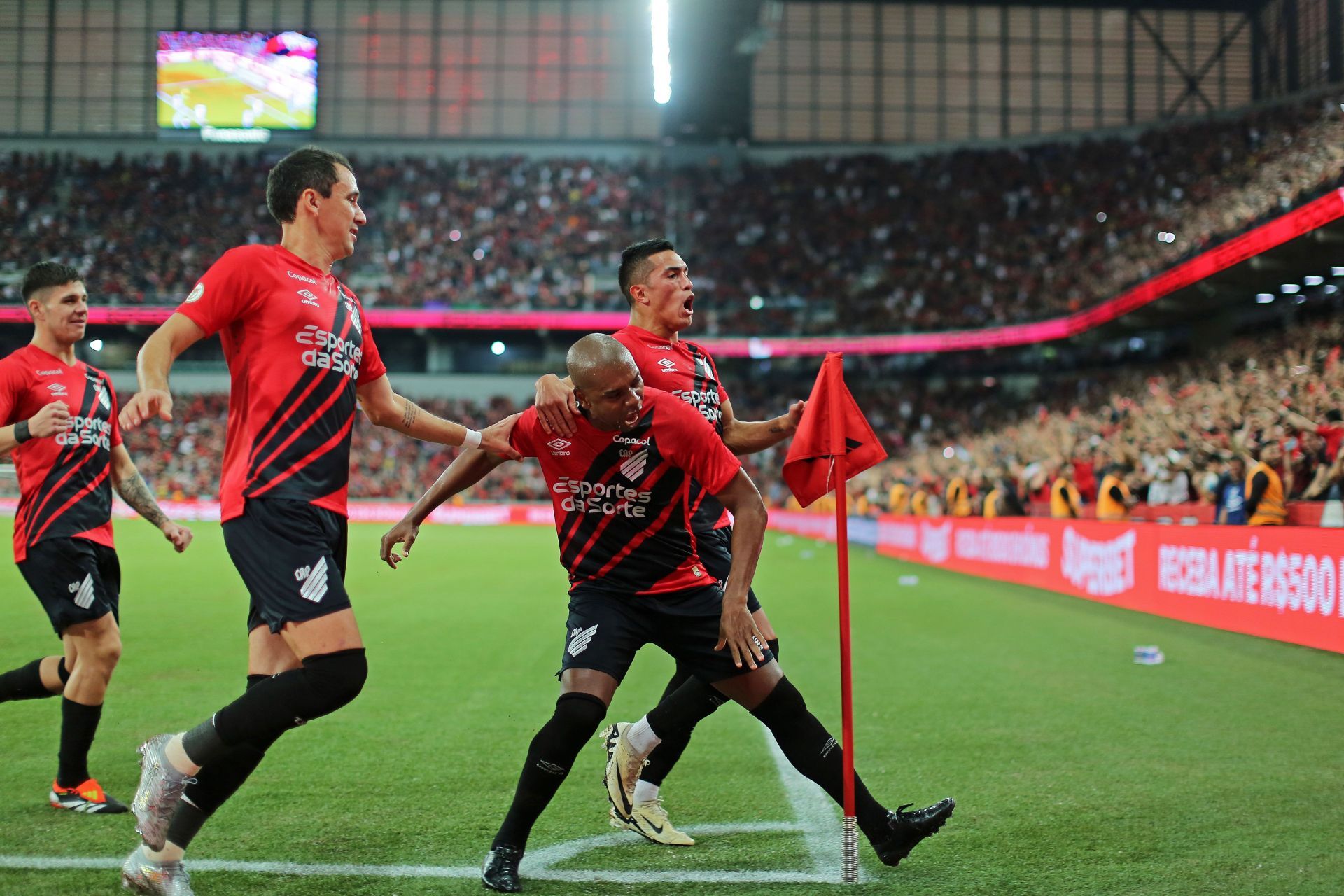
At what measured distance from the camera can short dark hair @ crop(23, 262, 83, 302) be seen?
5059 millimetres

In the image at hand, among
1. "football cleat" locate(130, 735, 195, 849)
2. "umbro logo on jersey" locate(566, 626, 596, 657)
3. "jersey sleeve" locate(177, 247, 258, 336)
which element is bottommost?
"football cleat" locate(130, 735, 195, 849)

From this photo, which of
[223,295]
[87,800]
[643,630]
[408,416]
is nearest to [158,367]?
[223,295]

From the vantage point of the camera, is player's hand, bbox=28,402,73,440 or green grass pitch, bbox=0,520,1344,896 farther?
player's hand, bbox=28,402,73,440

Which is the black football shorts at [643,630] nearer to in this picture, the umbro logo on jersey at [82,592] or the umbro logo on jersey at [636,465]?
the umbro logo on jersey at [636,465]

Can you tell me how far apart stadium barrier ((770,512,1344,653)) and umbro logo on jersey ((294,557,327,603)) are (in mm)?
8528

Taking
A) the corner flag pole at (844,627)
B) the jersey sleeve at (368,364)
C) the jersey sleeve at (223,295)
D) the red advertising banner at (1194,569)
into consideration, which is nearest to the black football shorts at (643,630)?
the corner flag pole at (844,627)

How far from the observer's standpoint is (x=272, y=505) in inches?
141

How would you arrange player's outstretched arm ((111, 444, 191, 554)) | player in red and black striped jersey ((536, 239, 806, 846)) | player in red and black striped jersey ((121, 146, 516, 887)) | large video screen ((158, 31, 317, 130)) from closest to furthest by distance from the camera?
player in red and black striped jersey ((121, 146, 516, 887))
player in red and black striped jersey ((536, 239, 806, 846))
player's outstretched arm ((111, 444, 191, 554))
large video screen ((158, 31, 317, 130))

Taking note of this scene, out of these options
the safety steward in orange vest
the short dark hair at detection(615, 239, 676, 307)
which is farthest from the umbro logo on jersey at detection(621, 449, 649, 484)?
the safety steward in orange vest

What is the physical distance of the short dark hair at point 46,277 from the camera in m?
5.06

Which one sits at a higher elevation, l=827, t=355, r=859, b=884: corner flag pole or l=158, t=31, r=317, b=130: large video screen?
l=158, t=31, r=317, b=130: large video screen

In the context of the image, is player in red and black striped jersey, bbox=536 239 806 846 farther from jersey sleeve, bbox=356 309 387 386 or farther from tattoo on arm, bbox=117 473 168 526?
tattoo on arm, bbox=117 473 168 526

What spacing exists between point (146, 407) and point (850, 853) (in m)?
2.72

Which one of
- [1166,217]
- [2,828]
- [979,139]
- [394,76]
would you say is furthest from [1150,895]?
[394,76]
